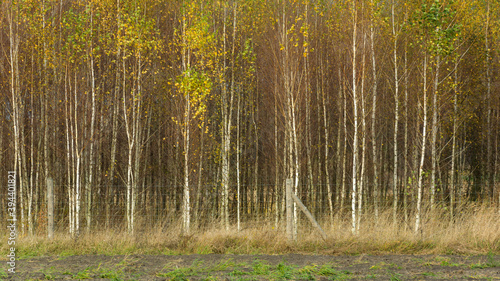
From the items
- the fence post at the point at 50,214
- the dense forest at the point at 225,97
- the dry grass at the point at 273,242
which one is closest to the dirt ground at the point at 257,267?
the dry grass at the point at 273,242

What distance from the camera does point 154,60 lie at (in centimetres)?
1736

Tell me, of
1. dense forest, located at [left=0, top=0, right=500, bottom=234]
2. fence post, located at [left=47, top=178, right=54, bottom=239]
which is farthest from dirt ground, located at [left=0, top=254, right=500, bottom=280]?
dense forest, located at [left=0, top=0, right=500, bottom=234]

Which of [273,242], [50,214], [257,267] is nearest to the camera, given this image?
[257,267]

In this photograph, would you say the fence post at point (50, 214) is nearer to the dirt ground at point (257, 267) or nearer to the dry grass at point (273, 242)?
the dry grass at point (273, 242)

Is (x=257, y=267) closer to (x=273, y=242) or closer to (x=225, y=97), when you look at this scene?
(x=273, y=242)

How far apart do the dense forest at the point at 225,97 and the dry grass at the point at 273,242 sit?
1482mm

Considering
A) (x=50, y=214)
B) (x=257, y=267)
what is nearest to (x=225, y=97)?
(x=50, y=214)

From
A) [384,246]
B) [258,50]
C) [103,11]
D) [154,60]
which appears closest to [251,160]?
[258,50]

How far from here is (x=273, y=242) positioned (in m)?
9.16

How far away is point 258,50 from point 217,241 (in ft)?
37.4

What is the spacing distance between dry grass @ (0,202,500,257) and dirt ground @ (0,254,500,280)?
51 centimetres

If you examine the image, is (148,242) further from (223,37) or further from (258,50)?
(258,50)

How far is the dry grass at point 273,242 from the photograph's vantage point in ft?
28.8

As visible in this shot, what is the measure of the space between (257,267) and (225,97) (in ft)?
32.0
